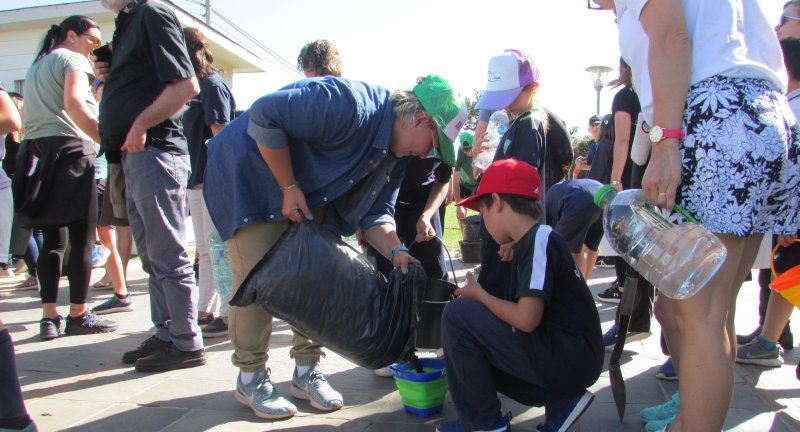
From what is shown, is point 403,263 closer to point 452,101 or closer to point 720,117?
point 452,101

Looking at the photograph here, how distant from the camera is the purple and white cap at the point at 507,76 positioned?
2918 mm

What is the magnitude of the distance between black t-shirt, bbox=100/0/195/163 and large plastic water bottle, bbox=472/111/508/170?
1707 mm

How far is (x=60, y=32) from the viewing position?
4195mm

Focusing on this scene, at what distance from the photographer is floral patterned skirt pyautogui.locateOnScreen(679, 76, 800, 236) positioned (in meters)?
1.71

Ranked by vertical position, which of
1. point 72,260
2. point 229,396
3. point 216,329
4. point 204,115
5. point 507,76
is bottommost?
point 216,329

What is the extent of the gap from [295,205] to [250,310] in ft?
1.82

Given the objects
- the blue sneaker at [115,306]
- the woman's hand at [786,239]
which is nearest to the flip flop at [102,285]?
the blue sneaker at [115,306]

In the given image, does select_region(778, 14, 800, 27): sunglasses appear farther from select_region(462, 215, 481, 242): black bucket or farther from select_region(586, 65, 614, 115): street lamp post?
select_region(586, 65, 614, 115): street lamp post

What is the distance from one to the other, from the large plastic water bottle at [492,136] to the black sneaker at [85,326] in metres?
2.78

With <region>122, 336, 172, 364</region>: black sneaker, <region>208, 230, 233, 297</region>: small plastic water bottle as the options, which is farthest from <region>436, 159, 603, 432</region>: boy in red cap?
<region>208, 230, 233, 297</region>: small plastic water bottle

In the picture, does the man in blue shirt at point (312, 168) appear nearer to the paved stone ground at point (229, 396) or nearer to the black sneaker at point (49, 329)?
the paved stone ground at point (229, 396)

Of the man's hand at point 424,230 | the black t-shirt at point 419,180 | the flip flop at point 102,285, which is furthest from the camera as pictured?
the flip flop at point 102,285

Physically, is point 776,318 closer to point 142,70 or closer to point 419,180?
point 419,180

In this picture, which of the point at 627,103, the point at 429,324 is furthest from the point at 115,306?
the point at 627,103
